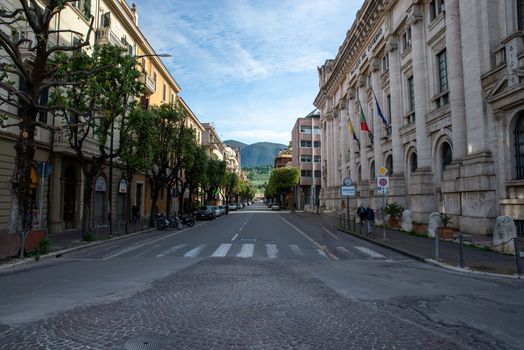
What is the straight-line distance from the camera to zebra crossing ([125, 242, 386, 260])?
13234 millimetres

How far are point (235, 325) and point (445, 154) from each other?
2089 cm

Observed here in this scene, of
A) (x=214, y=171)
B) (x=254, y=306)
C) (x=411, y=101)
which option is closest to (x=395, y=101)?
(x=411, y=101)

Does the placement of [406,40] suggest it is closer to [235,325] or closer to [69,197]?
[69,197]

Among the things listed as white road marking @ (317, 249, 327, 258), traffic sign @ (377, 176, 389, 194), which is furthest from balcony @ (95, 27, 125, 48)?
white road marking @ (317, 249, 327, 258)

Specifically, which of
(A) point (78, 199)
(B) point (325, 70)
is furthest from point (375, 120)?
(B) point (325, 70)

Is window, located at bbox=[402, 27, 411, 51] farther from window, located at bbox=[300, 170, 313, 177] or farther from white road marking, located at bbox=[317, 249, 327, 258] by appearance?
window, located at bbox=[300, 170, 313, 177]

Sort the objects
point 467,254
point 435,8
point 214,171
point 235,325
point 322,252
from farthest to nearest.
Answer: point 214,171 → point 435,8 → point 322,252 → point 467,254 → point 235,325

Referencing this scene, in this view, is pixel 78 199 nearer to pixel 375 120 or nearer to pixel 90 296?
pixel 90 296

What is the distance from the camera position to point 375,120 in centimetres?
3316

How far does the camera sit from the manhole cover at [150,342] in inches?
180

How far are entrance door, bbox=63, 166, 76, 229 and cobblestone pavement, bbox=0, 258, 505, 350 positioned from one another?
20417 millimetres

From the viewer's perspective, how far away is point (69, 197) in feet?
84.4

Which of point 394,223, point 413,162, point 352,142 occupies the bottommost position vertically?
point 394,223

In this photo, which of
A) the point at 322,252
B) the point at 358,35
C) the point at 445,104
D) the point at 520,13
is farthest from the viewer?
the point at 358,35
